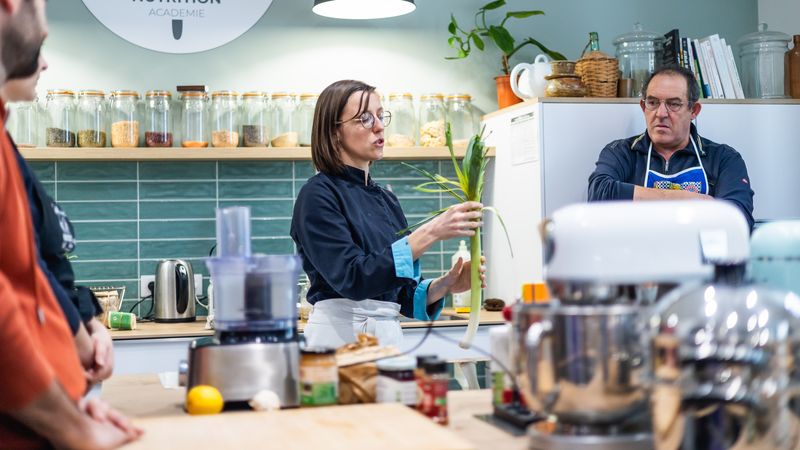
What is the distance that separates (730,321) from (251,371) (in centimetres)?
89

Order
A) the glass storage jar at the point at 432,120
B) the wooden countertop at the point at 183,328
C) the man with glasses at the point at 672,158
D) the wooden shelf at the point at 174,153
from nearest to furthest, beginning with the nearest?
the wooden countertop at the point at 183,328
the man with glasses at the point at 672,158
the wooden shelf at the point at 174,153
the glass storage jar at the point at 432,120

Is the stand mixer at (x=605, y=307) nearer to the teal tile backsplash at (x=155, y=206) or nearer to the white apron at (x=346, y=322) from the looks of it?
the white apron at (x=346, y=322)

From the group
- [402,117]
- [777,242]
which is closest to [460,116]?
[402,117]

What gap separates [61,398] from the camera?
4.60 ft

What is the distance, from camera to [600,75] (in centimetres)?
421

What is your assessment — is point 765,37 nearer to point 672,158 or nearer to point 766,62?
point 766,62

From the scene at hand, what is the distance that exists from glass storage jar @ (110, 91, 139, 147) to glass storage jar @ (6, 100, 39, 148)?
31 cm

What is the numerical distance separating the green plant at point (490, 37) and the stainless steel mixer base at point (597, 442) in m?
3.20

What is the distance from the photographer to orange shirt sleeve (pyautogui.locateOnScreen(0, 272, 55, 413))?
134 centimetres

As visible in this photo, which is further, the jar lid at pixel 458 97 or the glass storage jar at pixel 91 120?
the jar lid at pixel 458 97

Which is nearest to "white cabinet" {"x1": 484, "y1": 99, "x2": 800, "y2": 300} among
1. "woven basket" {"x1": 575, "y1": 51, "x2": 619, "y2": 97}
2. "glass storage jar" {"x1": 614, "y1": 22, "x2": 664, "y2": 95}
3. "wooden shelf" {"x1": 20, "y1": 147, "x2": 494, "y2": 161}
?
"woven basket" {"x1": 575, "y1": 51, "x2": 619, "y2": 97}

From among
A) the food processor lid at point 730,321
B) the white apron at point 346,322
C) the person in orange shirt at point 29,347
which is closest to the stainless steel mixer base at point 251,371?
the person in orange shirt at point 29,347

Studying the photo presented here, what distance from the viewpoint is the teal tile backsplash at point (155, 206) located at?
432cm

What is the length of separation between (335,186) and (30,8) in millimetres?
1579
